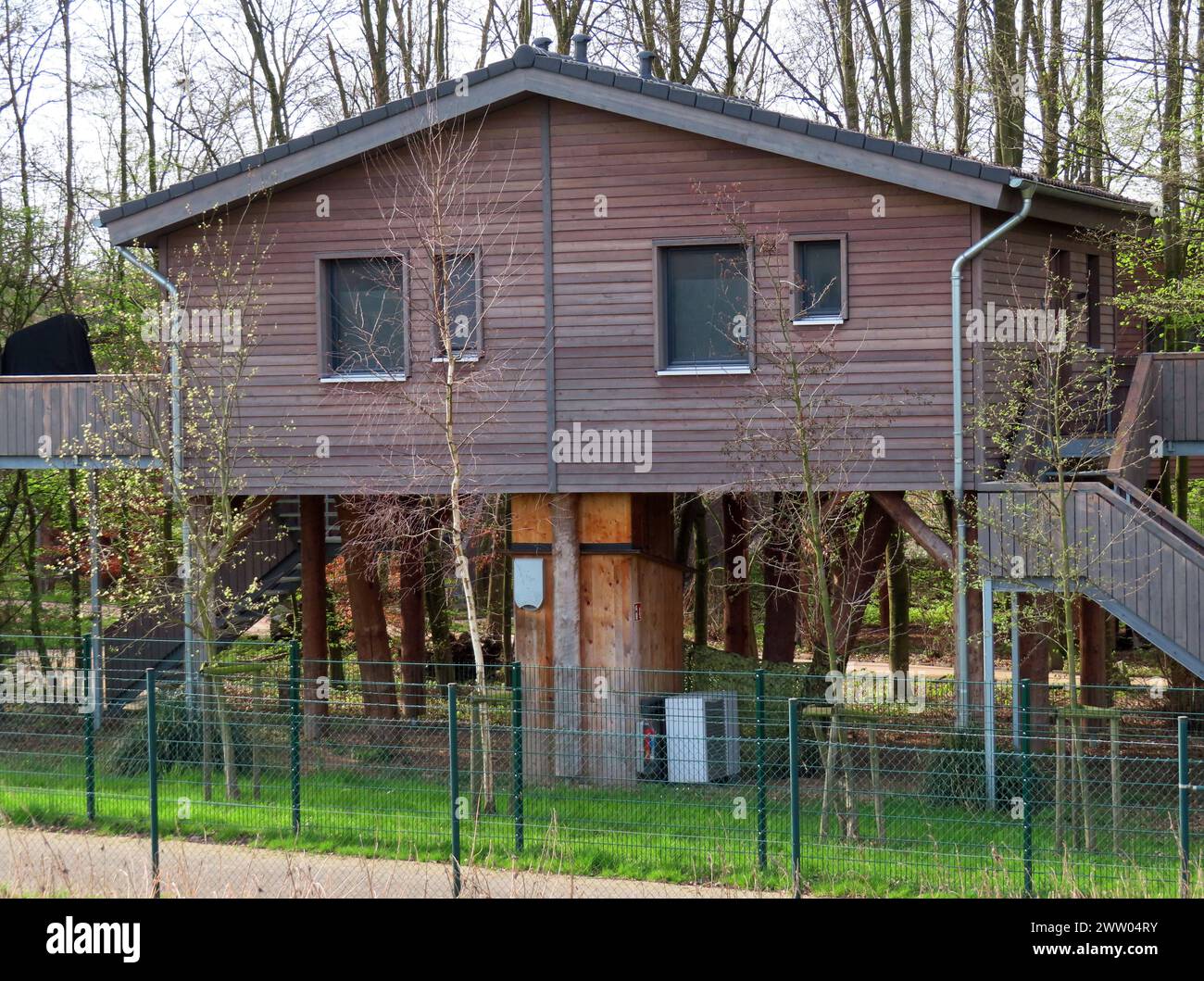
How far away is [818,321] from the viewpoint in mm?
17594

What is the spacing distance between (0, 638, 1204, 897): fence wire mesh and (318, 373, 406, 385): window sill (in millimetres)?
3560

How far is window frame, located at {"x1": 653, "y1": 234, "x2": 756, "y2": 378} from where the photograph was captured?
703 inches

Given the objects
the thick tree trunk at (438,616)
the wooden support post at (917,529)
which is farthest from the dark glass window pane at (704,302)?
the thick tree trunk at (438,616)

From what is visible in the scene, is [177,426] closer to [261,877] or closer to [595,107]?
[595,107]

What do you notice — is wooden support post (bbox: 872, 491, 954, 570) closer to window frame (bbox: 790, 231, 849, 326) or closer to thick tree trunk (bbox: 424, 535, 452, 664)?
window frame (bbox: 790, 231, 849, 326)

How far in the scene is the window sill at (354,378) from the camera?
61.5 ft

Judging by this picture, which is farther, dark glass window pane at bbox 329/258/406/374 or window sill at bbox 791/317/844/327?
dark glass window pane at bbox 329/258/406/374

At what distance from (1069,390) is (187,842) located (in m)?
11.6

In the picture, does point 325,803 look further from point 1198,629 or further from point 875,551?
point 875,551

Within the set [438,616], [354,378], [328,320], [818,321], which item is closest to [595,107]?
[818,321]

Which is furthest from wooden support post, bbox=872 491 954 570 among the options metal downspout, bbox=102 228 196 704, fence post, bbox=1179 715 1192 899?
metal downspout, bbox=102 228 196 704

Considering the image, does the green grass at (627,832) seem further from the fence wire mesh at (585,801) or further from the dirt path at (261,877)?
the dirt path at (261,877)
